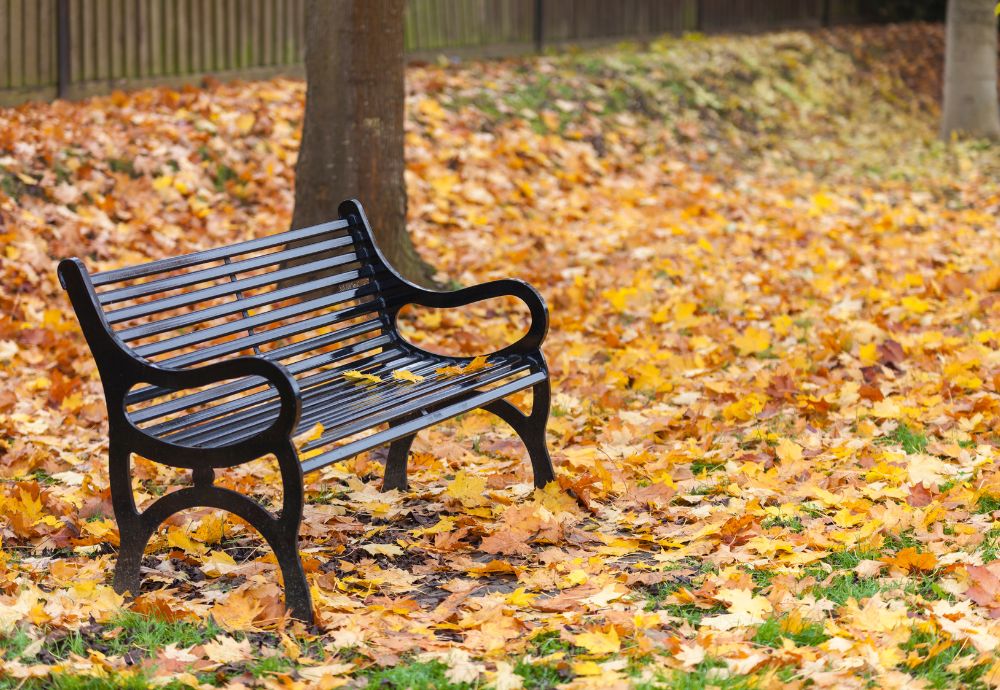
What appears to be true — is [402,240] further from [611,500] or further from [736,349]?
[611,500]

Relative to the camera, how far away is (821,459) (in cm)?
445

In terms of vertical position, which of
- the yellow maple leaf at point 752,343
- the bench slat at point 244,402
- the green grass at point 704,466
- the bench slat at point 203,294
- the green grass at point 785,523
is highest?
the bench slat at point 203,294

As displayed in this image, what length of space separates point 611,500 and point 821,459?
30.7 inches

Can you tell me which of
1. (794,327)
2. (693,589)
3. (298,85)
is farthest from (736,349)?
(298,85)

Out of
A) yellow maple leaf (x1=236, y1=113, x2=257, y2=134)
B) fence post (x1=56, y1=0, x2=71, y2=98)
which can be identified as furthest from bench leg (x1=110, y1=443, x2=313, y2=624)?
fence post (x1=56, y1=0, x2=71, y2=98)

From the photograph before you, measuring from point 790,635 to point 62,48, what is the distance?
7184 millimetres

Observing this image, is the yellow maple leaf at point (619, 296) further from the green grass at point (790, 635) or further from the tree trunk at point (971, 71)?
the tree trunk at point (971, 71)

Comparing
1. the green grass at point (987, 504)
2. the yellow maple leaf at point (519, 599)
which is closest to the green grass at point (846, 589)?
the green grass at point (987, 504)

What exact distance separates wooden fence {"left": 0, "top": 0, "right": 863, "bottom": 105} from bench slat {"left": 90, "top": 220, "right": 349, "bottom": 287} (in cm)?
487

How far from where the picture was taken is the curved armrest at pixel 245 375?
3.23 meters

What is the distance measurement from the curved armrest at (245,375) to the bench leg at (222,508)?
92 mm

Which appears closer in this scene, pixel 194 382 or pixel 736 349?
pixel 194 382

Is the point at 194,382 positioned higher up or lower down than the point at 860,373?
higher up

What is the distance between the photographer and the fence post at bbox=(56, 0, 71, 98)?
8.61 metres
